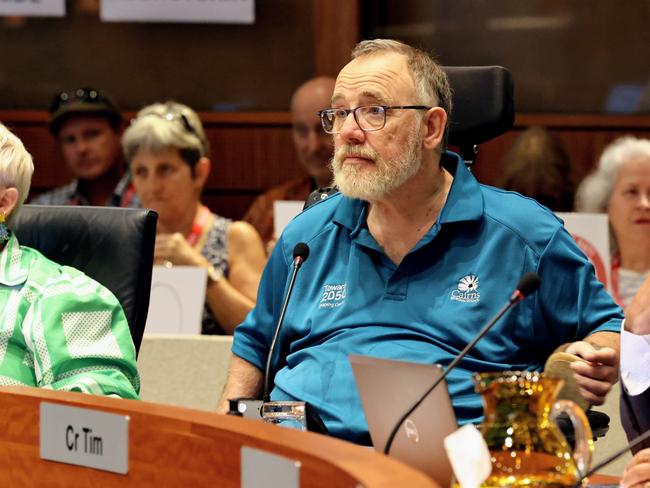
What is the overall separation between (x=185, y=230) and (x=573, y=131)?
171cm

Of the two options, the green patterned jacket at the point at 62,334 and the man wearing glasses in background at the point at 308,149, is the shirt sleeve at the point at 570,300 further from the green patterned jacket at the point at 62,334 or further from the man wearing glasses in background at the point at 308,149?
the man wearing glasses in background at the point at 308,149

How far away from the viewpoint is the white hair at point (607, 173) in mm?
3828

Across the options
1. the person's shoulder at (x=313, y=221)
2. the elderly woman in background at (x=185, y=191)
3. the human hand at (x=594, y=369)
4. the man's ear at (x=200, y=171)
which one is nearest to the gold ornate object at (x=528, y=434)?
the human hand at (x=594, y=369)

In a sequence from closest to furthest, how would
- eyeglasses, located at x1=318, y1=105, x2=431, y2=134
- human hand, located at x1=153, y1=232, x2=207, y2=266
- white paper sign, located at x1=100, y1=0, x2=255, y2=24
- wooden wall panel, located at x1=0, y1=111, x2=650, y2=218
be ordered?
eyeglasses, located at x1=318, y1=105, x2=431, y2=134
human hand, located at x1=153, y1=232, x2=207, y2=266
white paper sign, located at x1=100, y1=0, x2=255, y2=24
wooden wall panel, located at x1=0, y1=111, x2=650, y2=218

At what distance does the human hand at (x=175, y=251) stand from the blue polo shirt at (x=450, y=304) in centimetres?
137

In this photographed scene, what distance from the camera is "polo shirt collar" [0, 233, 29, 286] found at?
240cm

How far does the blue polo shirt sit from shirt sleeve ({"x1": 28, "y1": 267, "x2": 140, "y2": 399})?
0.31 metres

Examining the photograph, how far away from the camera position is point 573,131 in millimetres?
5020

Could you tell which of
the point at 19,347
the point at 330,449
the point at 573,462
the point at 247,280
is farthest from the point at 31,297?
the point at 247,280

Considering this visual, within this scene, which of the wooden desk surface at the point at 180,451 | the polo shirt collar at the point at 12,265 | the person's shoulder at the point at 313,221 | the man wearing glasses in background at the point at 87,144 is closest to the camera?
the wooden desk surface at the point at 180,451

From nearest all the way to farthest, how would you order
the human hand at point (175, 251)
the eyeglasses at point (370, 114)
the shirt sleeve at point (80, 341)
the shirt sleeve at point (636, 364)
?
the shirt sleeve at point (636, 364) < the shirt sleeve at point (80, 341) < the eyeglasses at point (370, 114) < the human hand at point (175, 251)

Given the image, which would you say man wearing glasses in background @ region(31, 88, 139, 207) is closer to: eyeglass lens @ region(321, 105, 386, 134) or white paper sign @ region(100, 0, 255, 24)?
white paper sign @ region(100, 0, 255, 24)

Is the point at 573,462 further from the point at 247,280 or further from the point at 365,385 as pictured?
the point at 247,280

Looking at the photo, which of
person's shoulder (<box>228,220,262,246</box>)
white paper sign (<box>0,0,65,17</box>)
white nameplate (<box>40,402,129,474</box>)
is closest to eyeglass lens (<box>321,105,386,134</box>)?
white nameplate (<box>40,402,129,474</box>)
